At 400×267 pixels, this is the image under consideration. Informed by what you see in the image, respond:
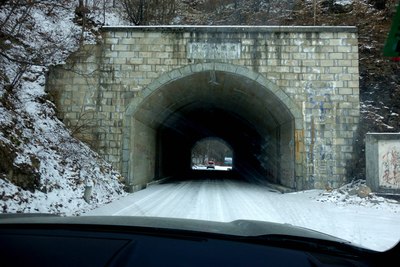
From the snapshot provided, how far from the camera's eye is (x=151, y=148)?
1705 cm

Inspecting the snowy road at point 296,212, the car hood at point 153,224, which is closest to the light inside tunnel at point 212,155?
the snowy road at point 296,212

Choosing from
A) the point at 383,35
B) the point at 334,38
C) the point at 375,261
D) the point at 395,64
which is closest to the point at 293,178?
the point at 334,38

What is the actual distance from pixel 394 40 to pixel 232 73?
38.1 feet

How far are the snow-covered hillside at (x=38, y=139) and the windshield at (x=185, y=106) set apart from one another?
2.1 inches

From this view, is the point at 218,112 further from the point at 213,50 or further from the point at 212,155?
the point at 212,155

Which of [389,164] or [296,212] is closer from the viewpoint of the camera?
[296,212]

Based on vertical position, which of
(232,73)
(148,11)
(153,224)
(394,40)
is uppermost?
(148,11)

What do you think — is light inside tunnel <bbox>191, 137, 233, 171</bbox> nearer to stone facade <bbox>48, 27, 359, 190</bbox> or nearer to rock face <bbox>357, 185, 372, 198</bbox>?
stone facade <bbox>48, 27, 359, 190</bbox>

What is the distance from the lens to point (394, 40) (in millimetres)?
2387

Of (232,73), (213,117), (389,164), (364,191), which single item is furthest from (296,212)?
(213,117)

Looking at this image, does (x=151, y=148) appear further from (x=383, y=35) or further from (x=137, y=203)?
(x=383, y=35)

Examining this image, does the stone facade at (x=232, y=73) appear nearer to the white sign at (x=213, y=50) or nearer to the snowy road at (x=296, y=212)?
the white sign at (x=213, y=50)

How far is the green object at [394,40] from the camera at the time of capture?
7.49 feet

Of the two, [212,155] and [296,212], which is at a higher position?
[212,155]
